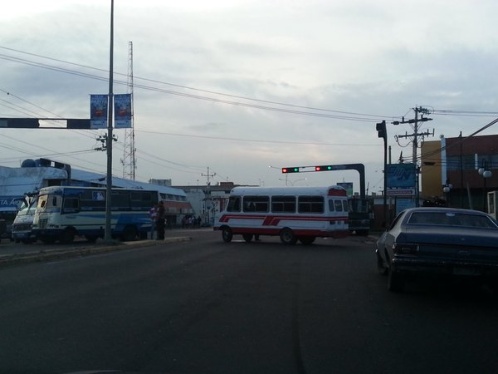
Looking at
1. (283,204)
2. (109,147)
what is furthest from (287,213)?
(109,147)

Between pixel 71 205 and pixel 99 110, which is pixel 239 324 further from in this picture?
pixel 71 205

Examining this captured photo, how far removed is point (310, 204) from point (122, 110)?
31.7 ft

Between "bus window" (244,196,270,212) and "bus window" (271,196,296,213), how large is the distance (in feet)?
1.35

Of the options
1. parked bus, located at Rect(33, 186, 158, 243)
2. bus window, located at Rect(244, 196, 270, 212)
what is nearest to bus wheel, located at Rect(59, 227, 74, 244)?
parked bus, located at Rect(33, 186, 158, 243)

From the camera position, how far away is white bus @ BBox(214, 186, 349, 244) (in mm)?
28844

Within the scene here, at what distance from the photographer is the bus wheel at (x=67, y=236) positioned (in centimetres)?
3281

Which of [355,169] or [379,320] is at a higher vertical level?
[355,169]

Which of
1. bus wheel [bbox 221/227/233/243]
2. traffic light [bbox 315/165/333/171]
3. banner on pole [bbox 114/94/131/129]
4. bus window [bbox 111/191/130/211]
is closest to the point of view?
banner on pole [bbox 114/94/131/129]

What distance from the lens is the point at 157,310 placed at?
991 cm

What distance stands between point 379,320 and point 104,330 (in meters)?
3.98

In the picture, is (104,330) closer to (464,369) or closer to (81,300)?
(81,300)

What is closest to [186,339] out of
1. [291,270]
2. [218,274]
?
[218,274]

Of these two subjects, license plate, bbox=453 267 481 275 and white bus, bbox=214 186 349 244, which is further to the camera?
white bus, bbox=214 186 349 244

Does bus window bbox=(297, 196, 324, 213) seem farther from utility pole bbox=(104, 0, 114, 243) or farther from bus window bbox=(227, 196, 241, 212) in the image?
utility pole bbox=(104, 0, 114, 243)
